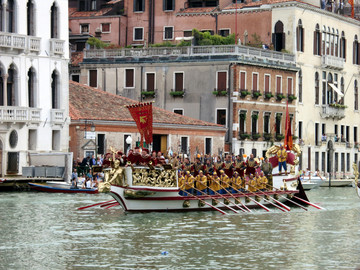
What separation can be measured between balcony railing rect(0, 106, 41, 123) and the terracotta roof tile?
3.94 m

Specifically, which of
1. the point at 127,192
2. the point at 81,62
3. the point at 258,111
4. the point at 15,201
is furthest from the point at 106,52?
the point at 127,192

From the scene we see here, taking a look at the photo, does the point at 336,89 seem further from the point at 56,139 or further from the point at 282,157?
the point at 282,157

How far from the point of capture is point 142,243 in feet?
98.3

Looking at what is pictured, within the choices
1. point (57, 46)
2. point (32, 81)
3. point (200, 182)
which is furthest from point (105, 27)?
point (200, 182)

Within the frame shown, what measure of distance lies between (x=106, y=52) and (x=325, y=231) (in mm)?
35562

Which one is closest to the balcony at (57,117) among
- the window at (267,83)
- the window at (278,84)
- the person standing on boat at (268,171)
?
the person standing on boat at (268,171)

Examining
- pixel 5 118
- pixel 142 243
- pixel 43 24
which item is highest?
pixel 43 24

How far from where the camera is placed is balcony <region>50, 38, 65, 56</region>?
5222cm

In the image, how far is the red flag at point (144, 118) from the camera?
38.9 metres

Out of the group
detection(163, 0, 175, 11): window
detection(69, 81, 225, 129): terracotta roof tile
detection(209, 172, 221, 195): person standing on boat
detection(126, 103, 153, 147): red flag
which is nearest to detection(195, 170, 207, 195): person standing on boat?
detection(209, 172, 221, 195): person standing on boat

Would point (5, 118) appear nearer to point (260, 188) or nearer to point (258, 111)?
point (260, 188)

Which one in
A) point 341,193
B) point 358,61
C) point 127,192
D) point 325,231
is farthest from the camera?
point 358,61

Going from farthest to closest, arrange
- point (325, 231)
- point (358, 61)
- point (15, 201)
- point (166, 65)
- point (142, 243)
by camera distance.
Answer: point (358, 61) → point (166, 65) → point (15, 201) → point (325, 231) → point (142, 243)

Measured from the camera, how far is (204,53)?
65500 millimetres
